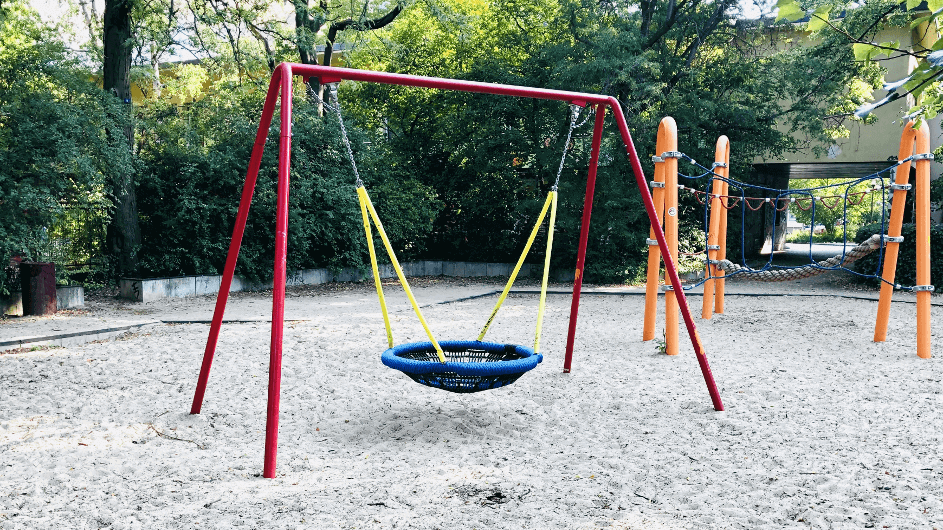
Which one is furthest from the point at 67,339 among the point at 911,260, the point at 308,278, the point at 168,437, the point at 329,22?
the point at 911,260

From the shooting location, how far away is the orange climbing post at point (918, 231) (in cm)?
654

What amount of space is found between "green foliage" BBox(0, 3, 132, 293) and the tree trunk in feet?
3.48

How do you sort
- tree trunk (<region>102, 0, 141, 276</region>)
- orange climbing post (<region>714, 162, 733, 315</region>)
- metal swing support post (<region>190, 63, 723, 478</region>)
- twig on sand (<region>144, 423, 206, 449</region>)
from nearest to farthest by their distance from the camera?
metal swing support post (<region>190, 63, 723, 478</region>) < twig on sand (<region>144, 423, 206, 449</region>) < orange climbing post (<region>714, 162, 733, 315</region>) < tree trunk (<region>102, 0, 141, 276</region>)

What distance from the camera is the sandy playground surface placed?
296 centimetres

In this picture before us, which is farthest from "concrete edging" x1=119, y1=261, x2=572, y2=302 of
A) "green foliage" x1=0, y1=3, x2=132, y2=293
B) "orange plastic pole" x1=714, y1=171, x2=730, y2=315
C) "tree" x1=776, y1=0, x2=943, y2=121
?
"tree" x1=776, y1=0, x2=943, y2=121

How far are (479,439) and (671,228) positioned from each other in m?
3.26

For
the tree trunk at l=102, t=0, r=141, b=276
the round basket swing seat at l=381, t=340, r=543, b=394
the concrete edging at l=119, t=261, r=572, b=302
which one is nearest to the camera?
the round basket swing seat at l=381, t=340, r=543, b=394

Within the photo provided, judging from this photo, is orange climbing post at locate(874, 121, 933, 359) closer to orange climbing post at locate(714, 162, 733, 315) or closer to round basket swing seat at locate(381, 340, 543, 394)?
orange climbing post at locate(714, 162, 733, 315)

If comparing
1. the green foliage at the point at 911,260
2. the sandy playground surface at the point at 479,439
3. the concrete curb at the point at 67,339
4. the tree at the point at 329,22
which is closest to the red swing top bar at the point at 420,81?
the sandy playground surface at the point at 479,439

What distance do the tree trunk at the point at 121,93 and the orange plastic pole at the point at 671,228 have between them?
286 inches

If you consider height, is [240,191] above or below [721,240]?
above

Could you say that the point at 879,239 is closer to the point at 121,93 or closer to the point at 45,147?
the point at 45,147

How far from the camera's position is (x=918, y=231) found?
22.0 ft

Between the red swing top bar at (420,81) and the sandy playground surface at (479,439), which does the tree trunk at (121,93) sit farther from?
the red swing top bar at (420,81)
